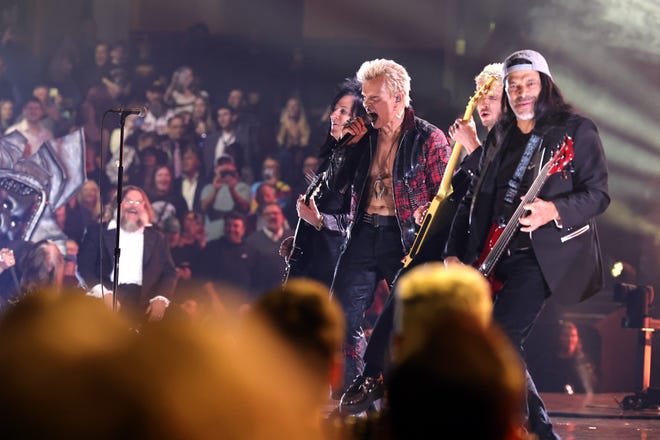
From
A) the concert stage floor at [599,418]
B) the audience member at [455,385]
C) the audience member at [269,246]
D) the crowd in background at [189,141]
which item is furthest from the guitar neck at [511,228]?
the audience member at [269,246]

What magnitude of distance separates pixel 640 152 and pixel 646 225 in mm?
772

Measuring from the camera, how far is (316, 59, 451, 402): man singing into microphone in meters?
6.55

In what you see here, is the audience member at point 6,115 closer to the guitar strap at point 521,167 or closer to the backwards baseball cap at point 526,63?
the backwards baseball cap at point 526,63

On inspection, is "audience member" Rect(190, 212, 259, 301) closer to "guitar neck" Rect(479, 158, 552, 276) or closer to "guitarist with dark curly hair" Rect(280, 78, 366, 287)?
"guitarist with dark curly hair" Rect(280, 78, 366, 287)

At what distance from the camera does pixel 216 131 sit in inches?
465

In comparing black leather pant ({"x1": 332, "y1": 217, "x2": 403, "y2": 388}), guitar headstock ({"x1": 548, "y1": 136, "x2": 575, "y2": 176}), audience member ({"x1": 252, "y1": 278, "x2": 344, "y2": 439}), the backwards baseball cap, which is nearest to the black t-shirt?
guitar headstock ({"x1": 548, "y1": 136, "x2": 575, "y2": 176})

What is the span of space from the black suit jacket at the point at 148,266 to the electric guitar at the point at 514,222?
20.2 feet

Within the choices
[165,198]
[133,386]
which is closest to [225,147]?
[165,198]

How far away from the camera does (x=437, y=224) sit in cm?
636

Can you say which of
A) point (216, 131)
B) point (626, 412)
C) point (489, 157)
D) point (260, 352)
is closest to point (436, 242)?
point (489, 157)

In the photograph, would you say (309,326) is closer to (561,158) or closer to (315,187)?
(561,158)

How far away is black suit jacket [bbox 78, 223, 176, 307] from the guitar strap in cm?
622

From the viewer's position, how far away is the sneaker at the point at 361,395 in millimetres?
6160

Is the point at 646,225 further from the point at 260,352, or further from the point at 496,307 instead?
the point at 260,352
